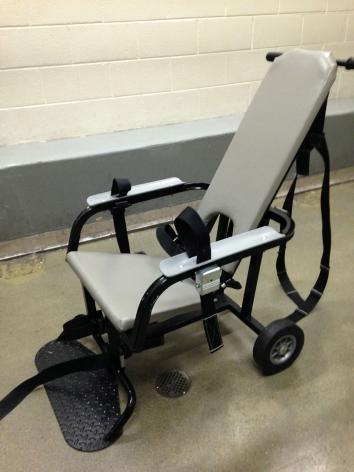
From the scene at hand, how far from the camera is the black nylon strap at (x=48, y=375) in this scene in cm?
119

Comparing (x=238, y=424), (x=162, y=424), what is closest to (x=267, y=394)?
(x=238, y=424)

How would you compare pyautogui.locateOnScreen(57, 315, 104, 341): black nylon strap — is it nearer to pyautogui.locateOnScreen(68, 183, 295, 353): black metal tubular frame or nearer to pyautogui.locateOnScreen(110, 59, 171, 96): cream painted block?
pyautogui.locateOnScreen(68, 183, 295, 353): black metal tubular frame

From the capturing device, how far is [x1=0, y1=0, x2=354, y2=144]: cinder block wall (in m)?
2.17

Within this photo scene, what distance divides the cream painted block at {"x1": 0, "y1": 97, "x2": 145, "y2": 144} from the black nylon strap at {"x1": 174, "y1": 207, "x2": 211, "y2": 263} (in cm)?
160

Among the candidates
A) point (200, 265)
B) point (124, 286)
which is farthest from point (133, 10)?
point (200, 265)

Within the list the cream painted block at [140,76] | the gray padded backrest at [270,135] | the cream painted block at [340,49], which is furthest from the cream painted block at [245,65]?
the gray padded backrest at [270,135]

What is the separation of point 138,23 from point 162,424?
6.84ft

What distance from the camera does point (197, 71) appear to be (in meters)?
2.57

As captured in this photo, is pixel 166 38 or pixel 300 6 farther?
pixel 300 6

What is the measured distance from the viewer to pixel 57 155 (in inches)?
87.0

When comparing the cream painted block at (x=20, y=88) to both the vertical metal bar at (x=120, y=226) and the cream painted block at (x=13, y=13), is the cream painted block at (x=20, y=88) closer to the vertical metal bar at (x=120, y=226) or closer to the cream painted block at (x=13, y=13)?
the cream painted block at (x=13, y=13)

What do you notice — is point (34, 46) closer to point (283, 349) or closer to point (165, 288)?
point (165, 288)

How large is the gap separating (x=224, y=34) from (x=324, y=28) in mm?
816

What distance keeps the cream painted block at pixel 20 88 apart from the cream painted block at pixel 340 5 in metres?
2.03
